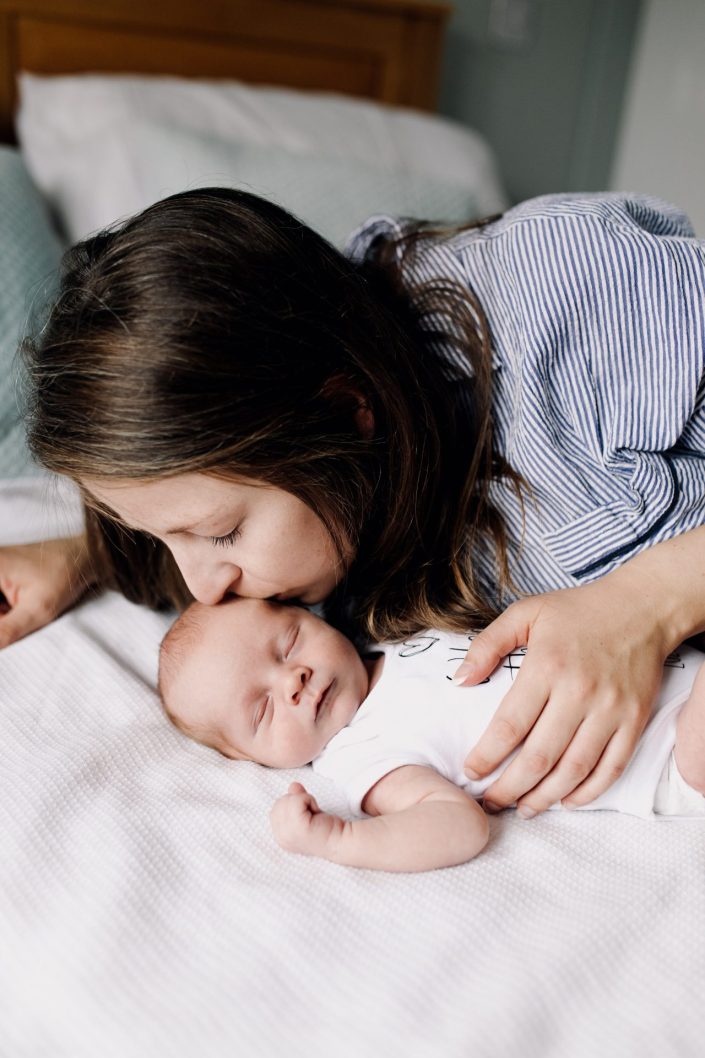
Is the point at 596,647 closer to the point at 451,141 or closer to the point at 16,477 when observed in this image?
the point at 16,477

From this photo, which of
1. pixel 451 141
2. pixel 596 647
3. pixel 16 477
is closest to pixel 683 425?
pixel 596 647

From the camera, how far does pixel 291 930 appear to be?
65cm

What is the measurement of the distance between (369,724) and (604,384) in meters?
0.39

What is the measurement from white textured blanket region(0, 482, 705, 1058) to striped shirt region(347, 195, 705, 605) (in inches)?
10.9

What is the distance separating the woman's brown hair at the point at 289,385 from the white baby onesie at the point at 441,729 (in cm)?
7

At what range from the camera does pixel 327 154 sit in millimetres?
1697

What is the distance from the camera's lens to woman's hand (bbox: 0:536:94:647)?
3.35ft

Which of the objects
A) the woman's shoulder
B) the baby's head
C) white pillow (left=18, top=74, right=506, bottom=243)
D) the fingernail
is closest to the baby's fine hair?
the baby's head

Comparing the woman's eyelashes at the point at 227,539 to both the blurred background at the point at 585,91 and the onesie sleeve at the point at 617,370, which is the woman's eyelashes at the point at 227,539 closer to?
the onesie sleeve at the point at 617,370

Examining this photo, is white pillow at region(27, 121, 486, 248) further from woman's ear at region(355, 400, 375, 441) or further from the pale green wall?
the pale green wall

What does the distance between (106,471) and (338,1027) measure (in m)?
0.43

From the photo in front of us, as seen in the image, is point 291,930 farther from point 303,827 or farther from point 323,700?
point 323,700

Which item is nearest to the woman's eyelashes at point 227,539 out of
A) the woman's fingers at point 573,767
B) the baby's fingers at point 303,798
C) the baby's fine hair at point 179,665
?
the baby's fine hair at point 179,665

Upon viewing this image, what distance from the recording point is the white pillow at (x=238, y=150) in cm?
153
